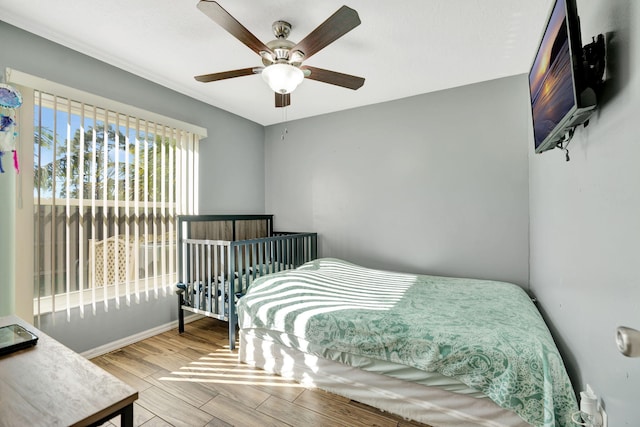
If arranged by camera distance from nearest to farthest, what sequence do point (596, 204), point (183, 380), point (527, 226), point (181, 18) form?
1. point (596, 204)
2. point (181, 18)
3. point (183, 380)
4. point (527, 226)

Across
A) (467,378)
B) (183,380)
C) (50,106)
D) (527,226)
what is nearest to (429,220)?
(527,226)

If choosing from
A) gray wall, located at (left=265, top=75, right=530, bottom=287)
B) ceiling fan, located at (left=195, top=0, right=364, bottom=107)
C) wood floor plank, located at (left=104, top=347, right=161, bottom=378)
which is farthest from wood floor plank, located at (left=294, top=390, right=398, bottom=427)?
ceiling fan, located at (left=195, top=0, right=364, bottom=107)

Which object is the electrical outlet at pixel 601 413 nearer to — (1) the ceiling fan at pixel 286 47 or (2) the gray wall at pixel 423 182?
(2) the gray wall at pixel 423 182

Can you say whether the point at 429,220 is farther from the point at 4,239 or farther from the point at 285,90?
the point at 4,239

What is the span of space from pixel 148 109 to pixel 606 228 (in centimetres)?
333

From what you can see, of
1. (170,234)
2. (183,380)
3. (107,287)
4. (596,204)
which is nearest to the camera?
(596,204)

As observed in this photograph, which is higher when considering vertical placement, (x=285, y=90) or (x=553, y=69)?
(x=285, y=90)

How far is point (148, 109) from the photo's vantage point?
2705 millimetres

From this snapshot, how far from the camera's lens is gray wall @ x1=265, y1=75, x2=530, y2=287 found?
265cm

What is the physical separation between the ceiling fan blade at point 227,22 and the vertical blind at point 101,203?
1549mm

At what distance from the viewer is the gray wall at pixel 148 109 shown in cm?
191

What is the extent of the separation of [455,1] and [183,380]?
304cm

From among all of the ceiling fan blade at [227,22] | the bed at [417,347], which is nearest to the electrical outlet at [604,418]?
the bed at [417,347]

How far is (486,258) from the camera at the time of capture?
273cm
